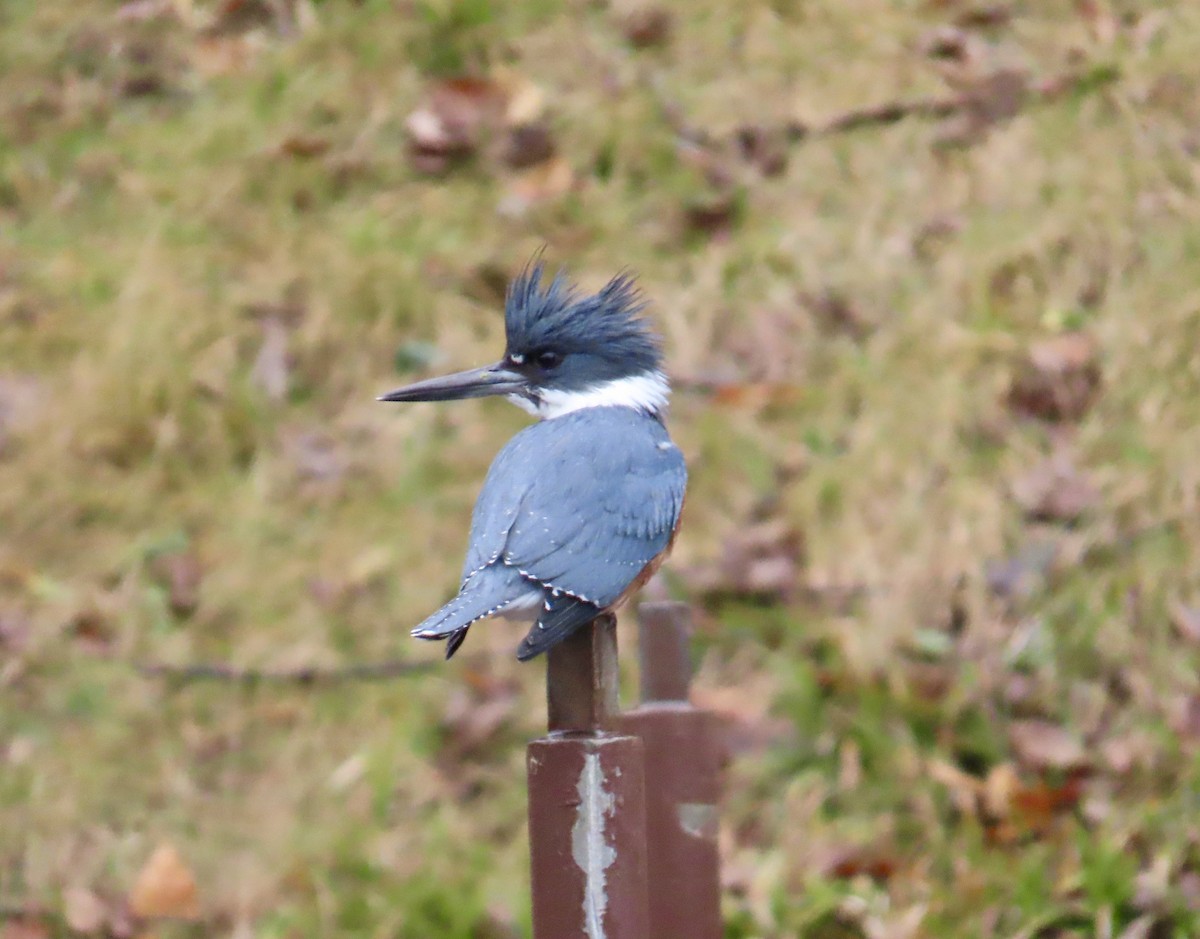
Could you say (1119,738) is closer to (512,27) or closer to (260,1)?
(512,27)

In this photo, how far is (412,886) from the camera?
3.17 m

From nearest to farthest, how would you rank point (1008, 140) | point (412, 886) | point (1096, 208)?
point (412, 886)
point (1096, 208)
point (1008, 140)

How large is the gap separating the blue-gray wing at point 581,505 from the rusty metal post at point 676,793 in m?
0.09

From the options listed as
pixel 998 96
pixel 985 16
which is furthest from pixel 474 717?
pixel 985 16

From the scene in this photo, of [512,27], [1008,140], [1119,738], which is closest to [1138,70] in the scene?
[1008,140]

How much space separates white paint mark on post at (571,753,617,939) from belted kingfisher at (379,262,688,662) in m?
0.26

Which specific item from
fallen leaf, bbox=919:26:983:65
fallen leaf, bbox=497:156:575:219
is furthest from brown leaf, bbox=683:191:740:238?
fallen leaf, bbox=919:26:983:65

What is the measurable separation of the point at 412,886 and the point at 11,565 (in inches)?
54.5

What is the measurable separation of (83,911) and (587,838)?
6.76 ft

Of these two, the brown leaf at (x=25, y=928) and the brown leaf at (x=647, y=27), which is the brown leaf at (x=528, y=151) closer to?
the brown leaf at (x=647, y=27)

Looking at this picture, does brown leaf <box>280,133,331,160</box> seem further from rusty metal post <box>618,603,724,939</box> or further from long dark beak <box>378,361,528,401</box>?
rusty metal post <box>618,603,724,939</box>

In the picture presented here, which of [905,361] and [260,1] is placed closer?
[905,361]

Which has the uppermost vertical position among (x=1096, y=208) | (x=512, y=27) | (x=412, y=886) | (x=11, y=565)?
(x=512, y=27)

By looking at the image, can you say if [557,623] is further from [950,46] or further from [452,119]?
[950,46]
